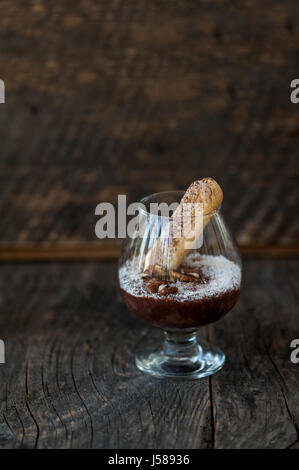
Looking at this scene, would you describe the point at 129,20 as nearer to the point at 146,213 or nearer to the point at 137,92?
the point at 137,92

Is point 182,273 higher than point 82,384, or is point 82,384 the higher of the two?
point 182,273

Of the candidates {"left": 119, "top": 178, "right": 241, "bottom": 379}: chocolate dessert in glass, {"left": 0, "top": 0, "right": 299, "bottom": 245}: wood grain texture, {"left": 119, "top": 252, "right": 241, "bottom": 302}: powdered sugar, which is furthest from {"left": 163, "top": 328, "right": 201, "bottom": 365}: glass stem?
{"left": 0, "top": 0, "right": 299, "bottom": 245}: wood grain texture

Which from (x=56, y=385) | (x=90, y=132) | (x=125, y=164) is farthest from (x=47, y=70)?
(x=56, y=385)

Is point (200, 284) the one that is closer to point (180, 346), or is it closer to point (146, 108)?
point (180, 346)

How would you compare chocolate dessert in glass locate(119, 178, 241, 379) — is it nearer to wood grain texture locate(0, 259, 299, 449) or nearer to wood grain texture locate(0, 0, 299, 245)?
wood grain texture locate(0, 259, 299, 449)

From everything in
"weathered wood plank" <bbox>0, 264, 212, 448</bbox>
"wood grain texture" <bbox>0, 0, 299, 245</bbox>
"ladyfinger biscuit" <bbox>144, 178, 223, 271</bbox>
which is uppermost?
"wood grain texture" <bbox>0, 0, 299, 245</bbox>

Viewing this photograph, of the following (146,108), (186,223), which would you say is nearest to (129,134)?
(146,108)
